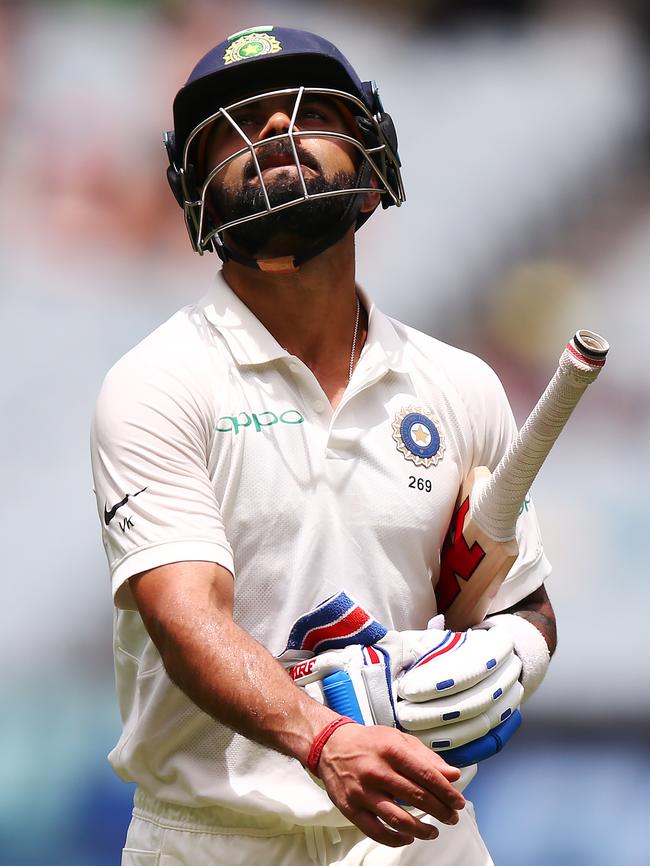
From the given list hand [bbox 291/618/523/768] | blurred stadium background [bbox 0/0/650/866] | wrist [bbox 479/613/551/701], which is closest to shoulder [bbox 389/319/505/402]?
wrist [bbox 479/613/551/701]

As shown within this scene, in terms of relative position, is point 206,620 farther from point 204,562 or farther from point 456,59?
point 456,59

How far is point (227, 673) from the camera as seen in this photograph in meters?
1.67

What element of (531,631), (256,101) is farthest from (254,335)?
(531,631)

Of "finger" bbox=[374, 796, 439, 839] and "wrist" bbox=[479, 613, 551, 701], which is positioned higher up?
"finger" bbox=[374, 796, 439, 839]

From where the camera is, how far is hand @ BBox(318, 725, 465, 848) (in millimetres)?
1523

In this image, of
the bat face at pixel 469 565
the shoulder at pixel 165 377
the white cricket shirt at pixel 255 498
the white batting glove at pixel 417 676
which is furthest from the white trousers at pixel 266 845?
the shoulder at pixel 165 377

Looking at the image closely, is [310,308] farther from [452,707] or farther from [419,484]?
[452,707]

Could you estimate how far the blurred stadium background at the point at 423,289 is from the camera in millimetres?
3041

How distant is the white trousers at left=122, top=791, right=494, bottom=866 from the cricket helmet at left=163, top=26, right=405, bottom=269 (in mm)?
782

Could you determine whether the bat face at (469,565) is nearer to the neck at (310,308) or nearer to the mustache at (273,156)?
the neck at (310,308)

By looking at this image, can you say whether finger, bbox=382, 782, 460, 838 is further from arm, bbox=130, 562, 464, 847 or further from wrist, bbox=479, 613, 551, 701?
wrist, bbox=479, 613, 551, 701

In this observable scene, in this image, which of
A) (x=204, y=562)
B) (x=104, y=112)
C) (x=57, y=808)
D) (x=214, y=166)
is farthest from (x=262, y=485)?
(x=104, y=112)

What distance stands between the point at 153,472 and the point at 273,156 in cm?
53

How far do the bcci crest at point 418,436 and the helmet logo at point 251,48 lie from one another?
0.57 m
